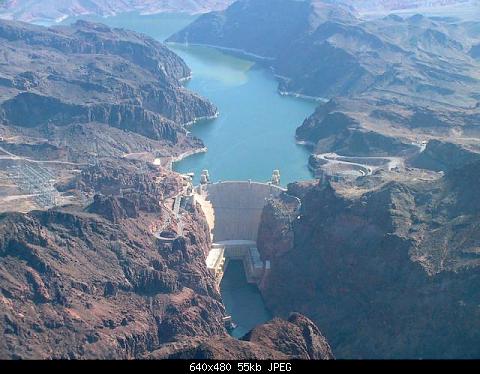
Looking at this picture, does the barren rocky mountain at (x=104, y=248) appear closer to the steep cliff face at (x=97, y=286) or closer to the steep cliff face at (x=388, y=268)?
the steep cliff face at (x=97, y=286)

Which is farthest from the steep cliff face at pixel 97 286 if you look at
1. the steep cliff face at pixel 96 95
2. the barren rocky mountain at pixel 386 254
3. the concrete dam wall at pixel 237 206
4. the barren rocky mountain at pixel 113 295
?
the steep cliff face at pixel 96 95

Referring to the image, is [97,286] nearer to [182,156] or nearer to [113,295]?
[113,295]

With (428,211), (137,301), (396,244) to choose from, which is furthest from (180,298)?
(428,211)

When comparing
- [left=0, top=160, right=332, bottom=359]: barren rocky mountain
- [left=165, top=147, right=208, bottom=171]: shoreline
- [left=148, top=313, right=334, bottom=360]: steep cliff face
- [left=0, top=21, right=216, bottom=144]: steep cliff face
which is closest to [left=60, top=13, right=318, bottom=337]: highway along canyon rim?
[left=165, top=147, right=208, bottom=171]: shoreline

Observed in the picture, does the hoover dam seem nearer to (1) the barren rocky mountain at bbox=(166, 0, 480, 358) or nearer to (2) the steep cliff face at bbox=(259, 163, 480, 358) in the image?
(1) the barren rocky mountain at bbox=(166, 0, 480, 358)

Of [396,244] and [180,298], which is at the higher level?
[396,244]

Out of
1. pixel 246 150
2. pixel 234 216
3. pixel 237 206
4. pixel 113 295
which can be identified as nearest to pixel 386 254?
pixel 113 295

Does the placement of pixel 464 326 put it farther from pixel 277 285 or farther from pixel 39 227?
pixel 39 227
